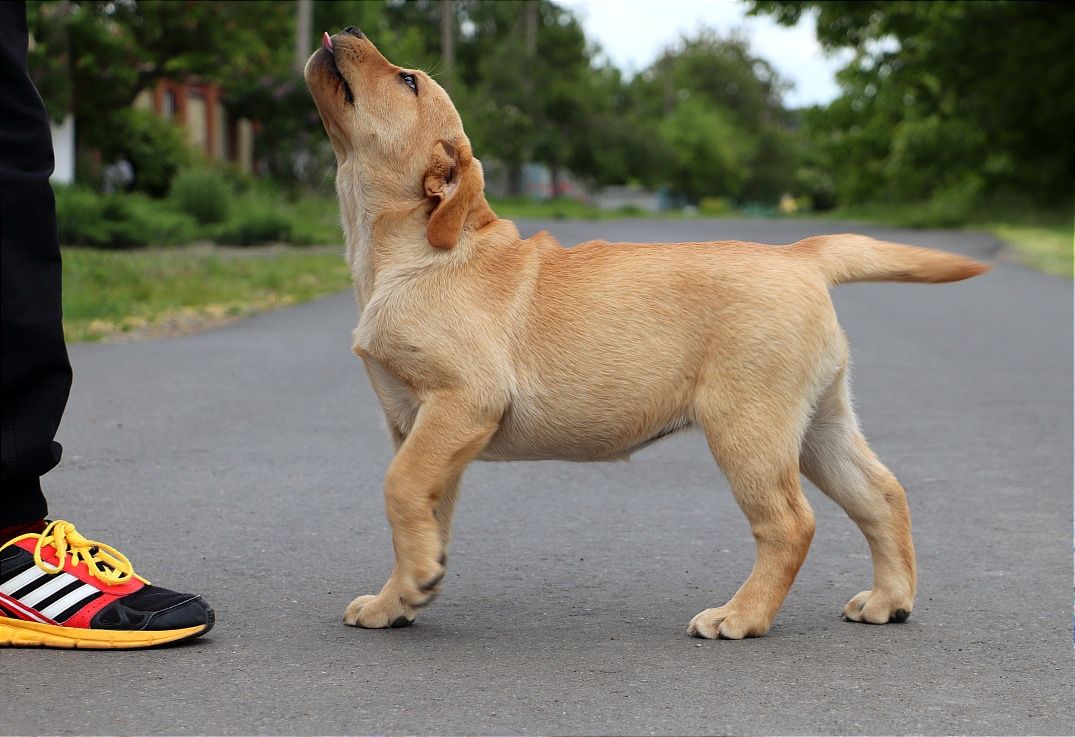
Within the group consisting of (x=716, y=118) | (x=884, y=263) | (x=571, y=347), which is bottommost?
(x=716, y=118)

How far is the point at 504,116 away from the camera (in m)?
59.3

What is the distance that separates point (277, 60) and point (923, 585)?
23.2 m

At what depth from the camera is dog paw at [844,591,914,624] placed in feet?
11.7

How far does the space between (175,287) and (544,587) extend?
32.2 feet

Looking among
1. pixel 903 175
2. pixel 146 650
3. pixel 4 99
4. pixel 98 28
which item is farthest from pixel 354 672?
pixel 903 175

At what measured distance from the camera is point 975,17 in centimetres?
2880

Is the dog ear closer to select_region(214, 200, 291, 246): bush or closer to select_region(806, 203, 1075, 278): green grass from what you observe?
select_region(806, 203, 1075, 278): green grass

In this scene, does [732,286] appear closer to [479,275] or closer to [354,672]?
[479,275]

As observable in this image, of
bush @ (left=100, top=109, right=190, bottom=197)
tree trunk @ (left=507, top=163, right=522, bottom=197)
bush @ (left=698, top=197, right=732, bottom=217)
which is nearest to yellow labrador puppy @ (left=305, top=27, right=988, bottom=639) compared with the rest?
bush @ (left=100, top=109, right=190, bottom=197)

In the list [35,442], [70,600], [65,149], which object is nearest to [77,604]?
[70,600]

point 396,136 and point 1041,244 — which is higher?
point 396,136

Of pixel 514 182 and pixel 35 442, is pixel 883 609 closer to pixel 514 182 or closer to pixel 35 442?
pixel 35 442

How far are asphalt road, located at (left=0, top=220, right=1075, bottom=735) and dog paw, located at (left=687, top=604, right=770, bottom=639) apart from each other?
34 millimetres

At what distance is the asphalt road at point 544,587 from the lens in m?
2.87
